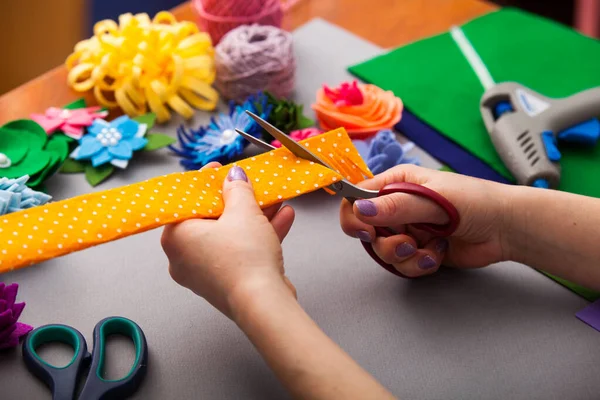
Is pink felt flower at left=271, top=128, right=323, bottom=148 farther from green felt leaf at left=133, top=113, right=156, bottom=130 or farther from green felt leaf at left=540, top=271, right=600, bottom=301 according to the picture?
green felt leaf at left=540, top=271, right=600, bottom=301

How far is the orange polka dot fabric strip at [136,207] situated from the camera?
54cm

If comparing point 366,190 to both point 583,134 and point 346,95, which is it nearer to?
point 346,95

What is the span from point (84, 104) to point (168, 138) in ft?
0.44

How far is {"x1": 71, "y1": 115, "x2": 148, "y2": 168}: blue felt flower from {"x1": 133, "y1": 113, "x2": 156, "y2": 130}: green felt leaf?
14mm

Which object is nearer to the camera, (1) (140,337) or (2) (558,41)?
(1) (140,337)

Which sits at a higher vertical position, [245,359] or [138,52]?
[138,52]

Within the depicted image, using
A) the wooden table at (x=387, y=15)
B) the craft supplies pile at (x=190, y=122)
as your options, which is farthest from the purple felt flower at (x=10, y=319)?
the wooden table at (x=387, y=15)

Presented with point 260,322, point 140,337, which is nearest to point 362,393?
point 260,322

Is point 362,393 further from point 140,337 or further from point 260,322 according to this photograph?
point 140,337

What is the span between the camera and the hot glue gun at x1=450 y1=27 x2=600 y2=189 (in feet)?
2.60

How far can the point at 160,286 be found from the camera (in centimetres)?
68

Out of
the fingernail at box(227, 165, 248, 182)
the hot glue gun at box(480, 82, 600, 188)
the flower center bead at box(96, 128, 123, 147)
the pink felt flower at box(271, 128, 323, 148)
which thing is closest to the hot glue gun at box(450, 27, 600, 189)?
the hot glue gun at box(480, 82, 600, 188)

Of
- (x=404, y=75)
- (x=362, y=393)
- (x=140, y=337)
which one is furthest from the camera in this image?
(x=404, y=75)

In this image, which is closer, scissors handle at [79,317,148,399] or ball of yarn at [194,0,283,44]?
scissors handle at [79,317,148,399]
